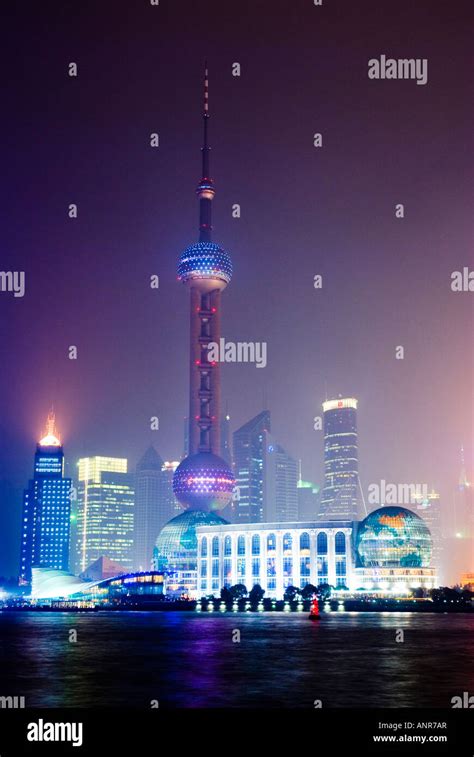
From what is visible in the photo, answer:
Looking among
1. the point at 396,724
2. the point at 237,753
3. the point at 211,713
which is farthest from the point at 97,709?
the point at 396,724

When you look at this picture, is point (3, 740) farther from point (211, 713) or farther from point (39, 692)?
point (39, 692)

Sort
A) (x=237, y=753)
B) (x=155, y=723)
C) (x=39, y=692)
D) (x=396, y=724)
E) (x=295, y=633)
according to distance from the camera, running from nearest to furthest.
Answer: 1. (x=237, y=753)
2. (x=396, y=724)
3. (x=155, y=723)
4. (x=39, y=692)
5. (x=295, y=633)

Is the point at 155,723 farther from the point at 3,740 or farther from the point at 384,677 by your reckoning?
the point at 384,677

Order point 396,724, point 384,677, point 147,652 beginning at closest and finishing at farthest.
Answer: point 396,724, point 384,677, point 147,652

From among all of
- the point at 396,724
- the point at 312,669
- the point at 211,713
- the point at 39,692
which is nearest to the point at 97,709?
the point at 211,713

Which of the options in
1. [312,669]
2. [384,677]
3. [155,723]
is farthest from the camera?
[312,669]

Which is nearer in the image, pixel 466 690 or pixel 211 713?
pixel 211 713

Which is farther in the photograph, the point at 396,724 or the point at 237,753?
the point at 396,724

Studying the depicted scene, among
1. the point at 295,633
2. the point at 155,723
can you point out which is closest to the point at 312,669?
the point at 155,723

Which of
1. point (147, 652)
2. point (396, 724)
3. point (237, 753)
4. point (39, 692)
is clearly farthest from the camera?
point (147, 652)
